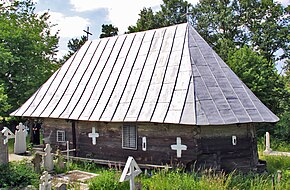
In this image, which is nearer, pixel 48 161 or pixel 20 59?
pixel 48 161

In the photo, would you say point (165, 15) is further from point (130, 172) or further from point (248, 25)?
point (130, 172)

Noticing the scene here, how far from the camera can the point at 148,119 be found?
30.7 ft

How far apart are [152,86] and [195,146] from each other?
2.59 meters

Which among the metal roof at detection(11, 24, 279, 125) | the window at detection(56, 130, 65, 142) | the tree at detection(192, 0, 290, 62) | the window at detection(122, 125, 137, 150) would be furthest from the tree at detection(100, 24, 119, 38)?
the window at detection(122, 125, 137, 150)

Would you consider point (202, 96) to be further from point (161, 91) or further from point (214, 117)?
point (161, 91)

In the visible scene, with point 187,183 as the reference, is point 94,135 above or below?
above

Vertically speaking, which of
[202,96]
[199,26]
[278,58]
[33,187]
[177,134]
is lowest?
[33,187]

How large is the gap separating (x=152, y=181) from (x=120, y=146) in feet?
8.98

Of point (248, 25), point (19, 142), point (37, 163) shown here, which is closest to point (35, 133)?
point (19, 142)

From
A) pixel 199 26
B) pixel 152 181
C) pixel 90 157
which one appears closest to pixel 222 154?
pixel 152 181

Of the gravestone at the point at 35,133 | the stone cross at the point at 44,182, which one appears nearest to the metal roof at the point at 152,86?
the gravestone at the point at 35,133

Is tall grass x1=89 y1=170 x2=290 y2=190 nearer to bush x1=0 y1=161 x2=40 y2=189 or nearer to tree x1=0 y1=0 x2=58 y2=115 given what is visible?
bush x1=0 y1=161 x2=40 y2=189

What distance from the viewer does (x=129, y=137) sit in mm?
10539

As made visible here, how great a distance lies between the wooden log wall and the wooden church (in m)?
0.03
